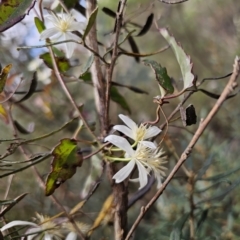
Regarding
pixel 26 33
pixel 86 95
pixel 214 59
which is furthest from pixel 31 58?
pixel 214 59

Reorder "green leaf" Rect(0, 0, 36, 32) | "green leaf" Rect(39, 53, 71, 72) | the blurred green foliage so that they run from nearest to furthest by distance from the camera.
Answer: "green leaf" Rect(0, 0, 36, 32) < "green leaf" Rect(39, 53, 71, 72) < the blurred green foliage

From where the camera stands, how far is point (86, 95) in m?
0.98

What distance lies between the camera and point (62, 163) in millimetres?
337

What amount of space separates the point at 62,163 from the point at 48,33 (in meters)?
0.12

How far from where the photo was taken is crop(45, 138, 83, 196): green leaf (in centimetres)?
33

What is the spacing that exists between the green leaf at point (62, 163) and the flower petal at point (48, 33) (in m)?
0.10

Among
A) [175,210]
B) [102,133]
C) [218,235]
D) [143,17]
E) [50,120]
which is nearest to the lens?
[102,133]

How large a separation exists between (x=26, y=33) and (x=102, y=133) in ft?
1.13

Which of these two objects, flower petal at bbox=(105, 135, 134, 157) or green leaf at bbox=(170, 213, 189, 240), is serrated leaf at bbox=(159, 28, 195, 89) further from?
green leaf at bbox=(170, 213, 189, 240)

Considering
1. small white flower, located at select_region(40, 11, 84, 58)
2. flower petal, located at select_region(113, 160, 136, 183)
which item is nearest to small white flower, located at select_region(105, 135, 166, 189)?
flower petal, located at select_region(113, 160, 136, 183)

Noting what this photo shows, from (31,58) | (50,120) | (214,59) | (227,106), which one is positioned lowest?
(227,106)

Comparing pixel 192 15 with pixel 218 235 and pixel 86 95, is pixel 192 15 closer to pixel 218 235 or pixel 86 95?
pixel 86 95

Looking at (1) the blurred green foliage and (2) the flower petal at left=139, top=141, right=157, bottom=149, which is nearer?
(2) the flower petal at left=139, top=141, right=157, bottom=149

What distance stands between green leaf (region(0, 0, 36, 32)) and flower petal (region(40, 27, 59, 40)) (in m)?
0.06
